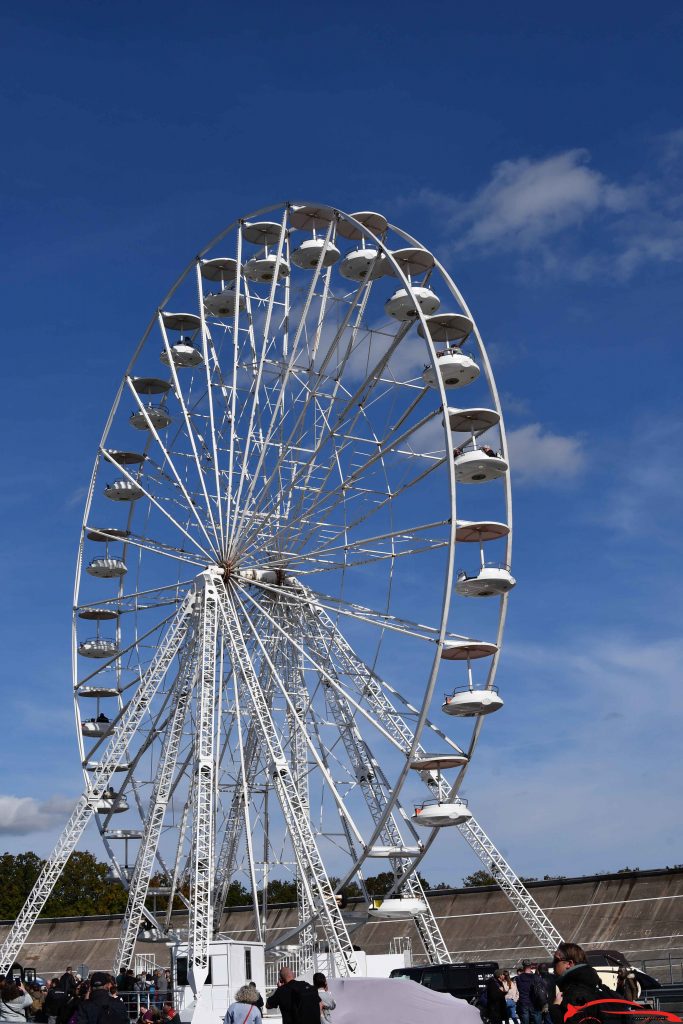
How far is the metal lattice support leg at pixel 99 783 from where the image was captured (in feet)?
108

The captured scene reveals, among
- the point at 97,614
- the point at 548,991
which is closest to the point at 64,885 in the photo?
the point at 97,614

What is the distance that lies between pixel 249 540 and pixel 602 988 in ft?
81.4

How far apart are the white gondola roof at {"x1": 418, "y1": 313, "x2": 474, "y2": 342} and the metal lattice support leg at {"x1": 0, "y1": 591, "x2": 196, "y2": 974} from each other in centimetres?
937

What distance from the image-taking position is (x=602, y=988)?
8.15m

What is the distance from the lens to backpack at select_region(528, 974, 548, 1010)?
19.9 meters

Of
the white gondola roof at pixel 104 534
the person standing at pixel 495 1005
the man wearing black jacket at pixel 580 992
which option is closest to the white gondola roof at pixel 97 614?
the white gondola roof at pixel 104 534

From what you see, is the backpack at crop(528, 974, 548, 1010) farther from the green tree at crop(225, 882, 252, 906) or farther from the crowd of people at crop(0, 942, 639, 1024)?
the green tree at crop(225, 882, 252, 906)

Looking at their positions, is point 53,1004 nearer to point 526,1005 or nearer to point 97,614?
point 526,1005

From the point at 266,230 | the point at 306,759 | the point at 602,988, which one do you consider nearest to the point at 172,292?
the point at 266,230

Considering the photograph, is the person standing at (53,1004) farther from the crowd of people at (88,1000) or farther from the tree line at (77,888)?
the tree line at (77,888)

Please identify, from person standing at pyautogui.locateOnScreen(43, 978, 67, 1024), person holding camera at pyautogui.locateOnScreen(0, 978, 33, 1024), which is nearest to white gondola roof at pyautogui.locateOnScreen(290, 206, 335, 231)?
person standing at pyautogui.locateOnScreen(43, 978, 67, 1024)

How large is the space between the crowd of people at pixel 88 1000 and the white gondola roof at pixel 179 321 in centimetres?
1829

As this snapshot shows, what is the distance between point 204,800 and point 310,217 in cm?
1625

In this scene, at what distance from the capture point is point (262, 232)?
35.2 meters
